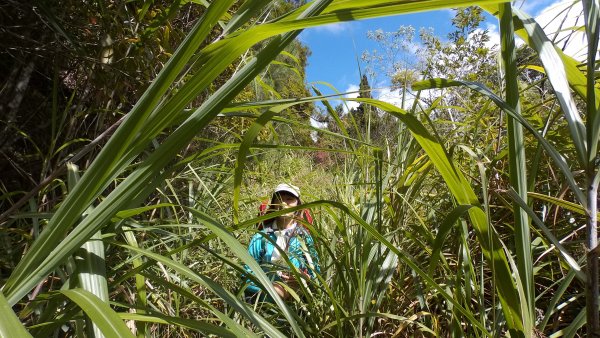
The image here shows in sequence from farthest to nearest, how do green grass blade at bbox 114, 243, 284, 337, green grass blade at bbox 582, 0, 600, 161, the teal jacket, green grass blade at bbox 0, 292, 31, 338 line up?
the teal jacket < green grass blade at bbox 114, 243, 284, 337 < green grass blade at bbox 582, 0, 600, 161 < green grass blade at bbox 0, 292, 31, 338

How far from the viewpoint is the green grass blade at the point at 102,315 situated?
0.35 meters

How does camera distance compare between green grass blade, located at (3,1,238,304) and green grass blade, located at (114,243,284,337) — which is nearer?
green grass blade, located at (3,1,238,304)

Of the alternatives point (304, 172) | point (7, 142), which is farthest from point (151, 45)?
point (304, 172)

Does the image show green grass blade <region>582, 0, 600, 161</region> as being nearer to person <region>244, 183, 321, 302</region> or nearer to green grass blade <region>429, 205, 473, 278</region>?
green grass blade <region>429, 205, 473, 278</region>

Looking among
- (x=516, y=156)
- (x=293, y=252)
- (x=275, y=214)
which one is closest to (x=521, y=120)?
(x=516, y=156)

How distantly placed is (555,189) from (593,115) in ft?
2.49

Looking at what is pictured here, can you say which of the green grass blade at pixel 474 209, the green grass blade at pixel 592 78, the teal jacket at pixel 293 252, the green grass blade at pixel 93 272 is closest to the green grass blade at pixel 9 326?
the green grass blade at pixel 93 272

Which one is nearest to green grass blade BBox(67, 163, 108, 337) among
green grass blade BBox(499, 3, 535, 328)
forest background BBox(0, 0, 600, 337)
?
forest background BBox(0, 0, 600, 337)

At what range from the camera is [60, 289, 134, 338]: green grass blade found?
0.35 metres

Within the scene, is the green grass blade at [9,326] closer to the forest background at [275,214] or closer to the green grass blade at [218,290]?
the forest background at [275,214]

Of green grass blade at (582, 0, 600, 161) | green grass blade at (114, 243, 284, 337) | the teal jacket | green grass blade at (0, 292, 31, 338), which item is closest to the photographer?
green grass blade at (0, 292, 31, 338)

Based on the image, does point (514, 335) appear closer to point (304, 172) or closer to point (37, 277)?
point (37, 277)

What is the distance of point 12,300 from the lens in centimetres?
41

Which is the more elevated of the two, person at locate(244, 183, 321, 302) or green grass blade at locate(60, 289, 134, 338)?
person at locate(244, 183, 321, 302)
